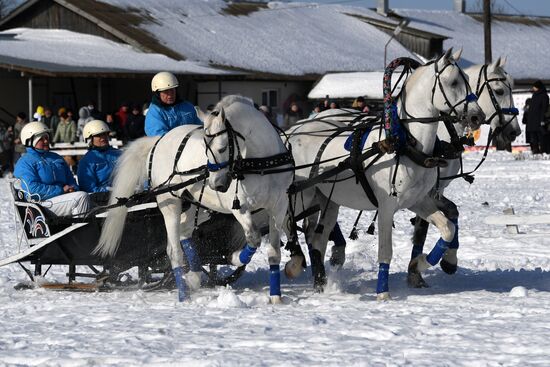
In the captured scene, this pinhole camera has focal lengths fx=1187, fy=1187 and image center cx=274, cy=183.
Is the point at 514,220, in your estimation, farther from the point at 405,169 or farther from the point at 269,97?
the point at 269,97

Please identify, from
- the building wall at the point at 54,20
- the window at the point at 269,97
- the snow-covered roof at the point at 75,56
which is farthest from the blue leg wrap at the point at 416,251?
the building wall at the point at 54,20

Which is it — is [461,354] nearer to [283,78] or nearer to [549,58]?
[283,78]

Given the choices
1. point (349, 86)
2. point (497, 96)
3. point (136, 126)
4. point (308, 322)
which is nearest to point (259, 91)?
point (349, 86)

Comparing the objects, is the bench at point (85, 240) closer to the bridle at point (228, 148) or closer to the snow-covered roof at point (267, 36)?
the bridle at point (228, 148)

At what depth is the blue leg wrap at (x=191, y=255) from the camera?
10.4 meters

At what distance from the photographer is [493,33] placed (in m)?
59.3

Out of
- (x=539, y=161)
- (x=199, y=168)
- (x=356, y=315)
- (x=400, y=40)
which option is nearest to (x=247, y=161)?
(x=199, y=168)

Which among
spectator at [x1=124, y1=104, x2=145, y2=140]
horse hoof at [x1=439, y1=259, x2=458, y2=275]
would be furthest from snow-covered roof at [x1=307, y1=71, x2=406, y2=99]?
horse hoof at [x1=439, y1=259, x2=458, y2=275]

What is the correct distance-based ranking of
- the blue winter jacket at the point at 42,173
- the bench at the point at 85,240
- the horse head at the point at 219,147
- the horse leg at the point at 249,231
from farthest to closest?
the blue winter jacket at the point at 42,173, the bench at the point at 85,240, the horse leg at the point at 249,231, the horse head at the point at 219,147

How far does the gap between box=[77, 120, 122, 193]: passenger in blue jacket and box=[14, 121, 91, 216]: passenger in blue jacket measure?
0.19 metres

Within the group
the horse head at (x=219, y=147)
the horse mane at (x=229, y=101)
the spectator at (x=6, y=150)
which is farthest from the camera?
the spectator at (x=6, y=150)

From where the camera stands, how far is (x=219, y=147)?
933cm

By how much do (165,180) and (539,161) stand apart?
1741cm

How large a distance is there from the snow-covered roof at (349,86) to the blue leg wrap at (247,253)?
83.8 ft
